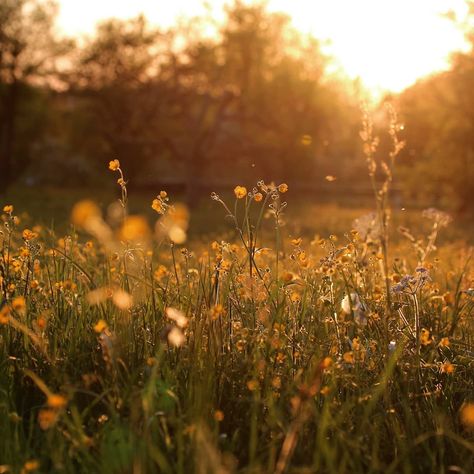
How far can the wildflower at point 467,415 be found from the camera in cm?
326

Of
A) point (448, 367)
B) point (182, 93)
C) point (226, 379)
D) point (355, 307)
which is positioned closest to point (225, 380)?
point (226, 379)

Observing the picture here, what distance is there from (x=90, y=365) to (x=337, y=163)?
6007 cm

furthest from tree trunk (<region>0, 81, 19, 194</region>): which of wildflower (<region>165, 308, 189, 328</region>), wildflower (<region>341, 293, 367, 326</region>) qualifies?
wildflower (<region>165, 308, 189, 328</region>)

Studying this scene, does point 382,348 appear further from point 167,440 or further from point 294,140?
point 294,140

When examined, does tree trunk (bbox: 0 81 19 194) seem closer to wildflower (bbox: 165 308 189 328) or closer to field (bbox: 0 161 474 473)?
field (bbox: 0 161 474 473)

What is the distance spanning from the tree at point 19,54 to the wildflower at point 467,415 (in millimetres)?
40162

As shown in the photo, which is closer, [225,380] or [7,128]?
[225,380]

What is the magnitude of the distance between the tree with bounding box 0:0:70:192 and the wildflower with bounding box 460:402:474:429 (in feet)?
132

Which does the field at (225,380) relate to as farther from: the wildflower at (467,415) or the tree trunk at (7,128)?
the tree trunk at (7,128)

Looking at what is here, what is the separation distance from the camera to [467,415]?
333 cm

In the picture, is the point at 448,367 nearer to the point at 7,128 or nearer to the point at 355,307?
the point at 355,307

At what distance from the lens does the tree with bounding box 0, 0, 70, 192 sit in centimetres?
4041

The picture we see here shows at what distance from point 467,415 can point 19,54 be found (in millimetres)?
41067

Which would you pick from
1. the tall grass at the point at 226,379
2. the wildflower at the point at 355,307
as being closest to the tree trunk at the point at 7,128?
the tall grass at the point at 226,379
